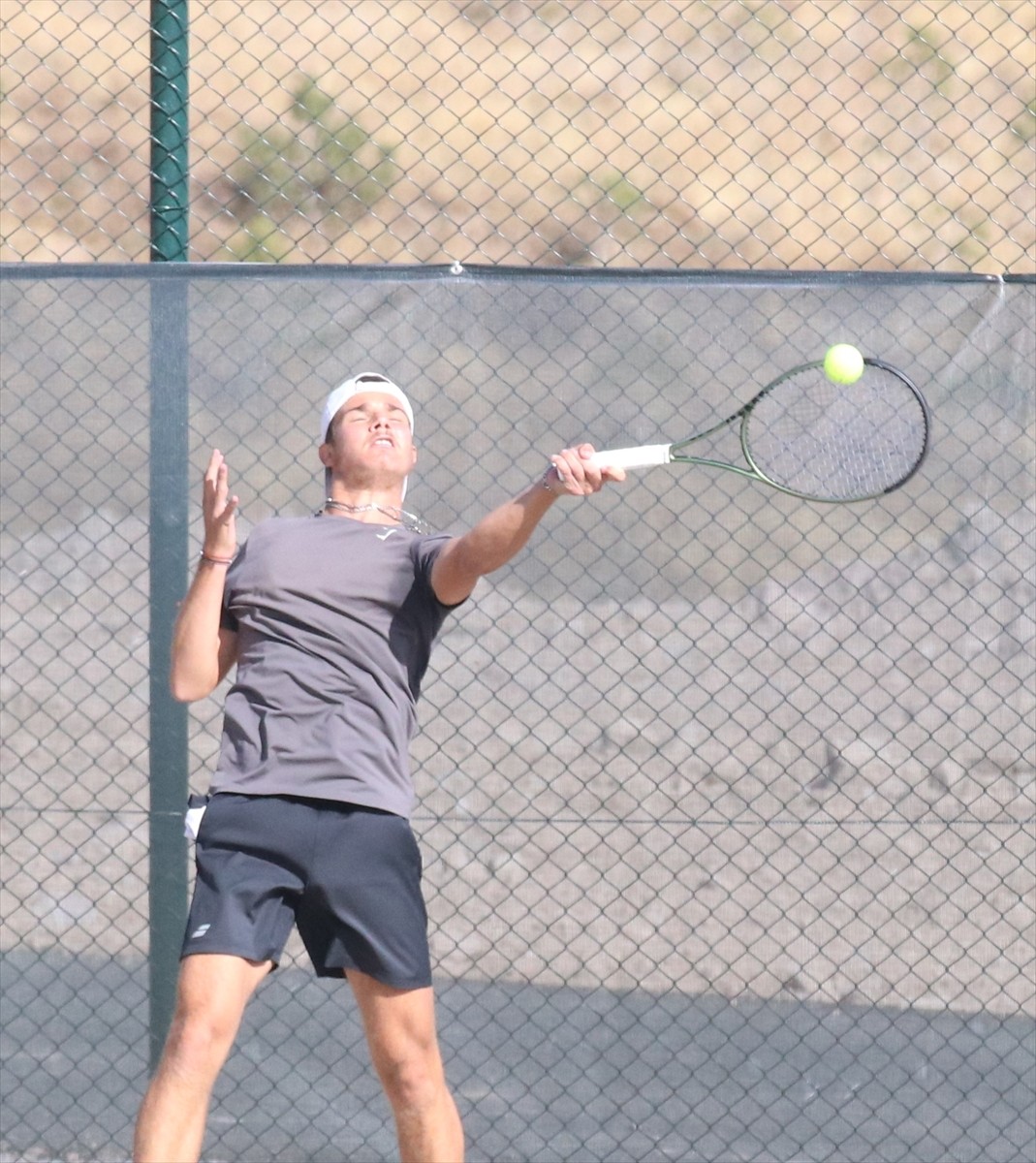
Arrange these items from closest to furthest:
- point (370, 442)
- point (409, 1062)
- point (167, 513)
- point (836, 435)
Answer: point (409, 1062), point (370, 442), point (836, 435), point (167, 513)

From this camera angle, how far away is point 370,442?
9.21ft

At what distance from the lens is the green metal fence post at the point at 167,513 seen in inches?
132

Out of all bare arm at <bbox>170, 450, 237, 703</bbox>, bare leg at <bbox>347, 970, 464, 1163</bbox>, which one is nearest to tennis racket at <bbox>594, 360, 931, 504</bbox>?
bare arm at <bbox>170, 450, 237, 703</bbox>

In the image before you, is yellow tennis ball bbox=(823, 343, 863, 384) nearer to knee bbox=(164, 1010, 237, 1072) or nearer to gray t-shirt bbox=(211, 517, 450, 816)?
gray t-shirt bbox=(211, 517, 450, 816)

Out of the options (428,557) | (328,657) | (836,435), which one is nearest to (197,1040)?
(328,657)

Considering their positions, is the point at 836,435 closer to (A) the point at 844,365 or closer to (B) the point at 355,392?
(A) the point at 844,365

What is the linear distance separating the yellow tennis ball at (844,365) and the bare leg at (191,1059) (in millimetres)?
1385

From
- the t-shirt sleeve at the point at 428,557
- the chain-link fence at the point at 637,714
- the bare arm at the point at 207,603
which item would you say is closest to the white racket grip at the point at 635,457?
the t-shirt sleeve at the point at 428,557

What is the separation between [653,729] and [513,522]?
1.22 meters

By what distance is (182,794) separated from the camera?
334 cm

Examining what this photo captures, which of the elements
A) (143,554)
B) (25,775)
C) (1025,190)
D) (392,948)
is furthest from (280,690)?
(1025,190)

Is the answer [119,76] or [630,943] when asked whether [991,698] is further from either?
[119,76]

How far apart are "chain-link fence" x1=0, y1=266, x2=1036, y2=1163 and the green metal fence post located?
0.09m

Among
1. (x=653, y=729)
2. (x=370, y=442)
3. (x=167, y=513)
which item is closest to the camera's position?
(x=370, y=442)
